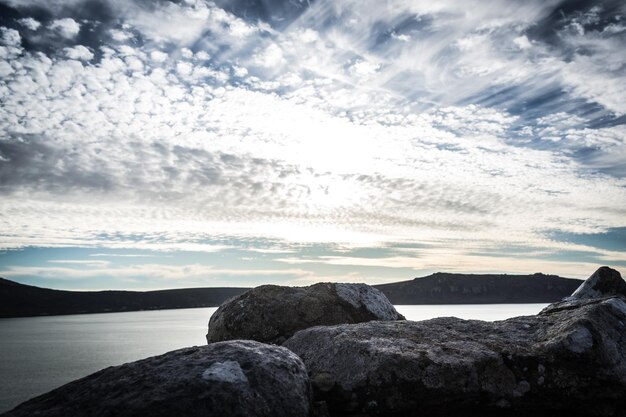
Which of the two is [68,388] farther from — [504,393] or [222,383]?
[504,393]

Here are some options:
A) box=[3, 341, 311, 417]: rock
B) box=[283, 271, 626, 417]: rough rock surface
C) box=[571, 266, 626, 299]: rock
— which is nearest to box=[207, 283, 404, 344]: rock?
box=[283, 271, 626, 417]: rough rock surface

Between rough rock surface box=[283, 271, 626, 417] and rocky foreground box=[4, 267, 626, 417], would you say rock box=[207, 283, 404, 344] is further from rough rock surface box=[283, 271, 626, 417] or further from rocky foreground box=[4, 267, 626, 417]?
rough rock surface box=[283, 271, 626, 417]

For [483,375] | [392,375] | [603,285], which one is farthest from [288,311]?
[603,285]

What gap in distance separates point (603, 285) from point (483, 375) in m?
7.57

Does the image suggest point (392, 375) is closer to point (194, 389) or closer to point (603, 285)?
point (194, 389)

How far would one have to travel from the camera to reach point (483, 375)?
5609 mm

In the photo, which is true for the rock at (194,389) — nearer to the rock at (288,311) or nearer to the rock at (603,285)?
the rock at (288,311)

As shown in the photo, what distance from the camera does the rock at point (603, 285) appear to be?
10.9 m

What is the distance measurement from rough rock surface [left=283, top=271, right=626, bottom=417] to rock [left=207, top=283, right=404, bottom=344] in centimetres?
311

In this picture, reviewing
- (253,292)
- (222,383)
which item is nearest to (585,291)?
(253,292)

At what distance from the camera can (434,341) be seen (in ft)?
21.2

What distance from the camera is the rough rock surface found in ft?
17.9


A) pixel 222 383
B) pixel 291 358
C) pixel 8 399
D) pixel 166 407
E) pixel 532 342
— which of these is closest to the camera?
pixel 166 407

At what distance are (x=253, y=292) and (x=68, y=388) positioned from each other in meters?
5.73
